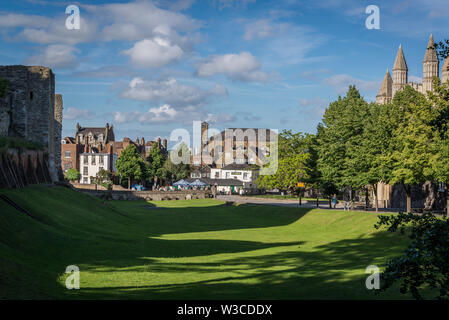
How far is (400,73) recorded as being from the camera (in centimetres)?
9362

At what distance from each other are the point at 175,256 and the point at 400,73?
7772 cm

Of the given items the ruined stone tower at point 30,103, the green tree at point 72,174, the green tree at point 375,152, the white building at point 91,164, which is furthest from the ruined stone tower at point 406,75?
the green tree at point 72,174

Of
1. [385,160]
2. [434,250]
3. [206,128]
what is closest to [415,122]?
[385,160]

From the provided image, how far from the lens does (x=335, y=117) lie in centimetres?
6881

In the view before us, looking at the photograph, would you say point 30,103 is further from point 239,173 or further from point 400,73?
point 239,173

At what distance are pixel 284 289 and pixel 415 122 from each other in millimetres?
37352

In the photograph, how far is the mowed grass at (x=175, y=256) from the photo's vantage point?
19.0 m

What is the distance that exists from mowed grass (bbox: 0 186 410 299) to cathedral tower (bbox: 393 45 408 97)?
177 ft

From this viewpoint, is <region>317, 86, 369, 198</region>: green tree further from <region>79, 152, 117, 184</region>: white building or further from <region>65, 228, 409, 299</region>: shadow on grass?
<region>79, 152, 117, 184</region>: white building

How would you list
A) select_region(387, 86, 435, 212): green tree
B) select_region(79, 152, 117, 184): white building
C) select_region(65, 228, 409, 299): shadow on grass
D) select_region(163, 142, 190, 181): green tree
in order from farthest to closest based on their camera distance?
1. select_region(79, 152, 117, 184): white building
2. select_region(163, 142, 190, 181): green tree
3. select_region(387, 86, 435, 212): green tree
4. select_region(65, 228, 409, 299): shadow on grass

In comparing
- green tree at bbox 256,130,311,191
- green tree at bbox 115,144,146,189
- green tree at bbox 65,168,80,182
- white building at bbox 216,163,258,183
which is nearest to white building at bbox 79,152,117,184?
green tree at bbox 65,168,80,182

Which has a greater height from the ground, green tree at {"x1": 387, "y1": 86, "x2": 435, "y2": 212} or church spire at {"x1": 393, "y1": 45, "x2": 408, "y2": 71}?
church spire at {"x1": 393, "y1": 45, "x2": 408, "y2": 71}

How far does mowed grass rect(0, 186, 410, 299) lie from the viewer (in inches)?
747
